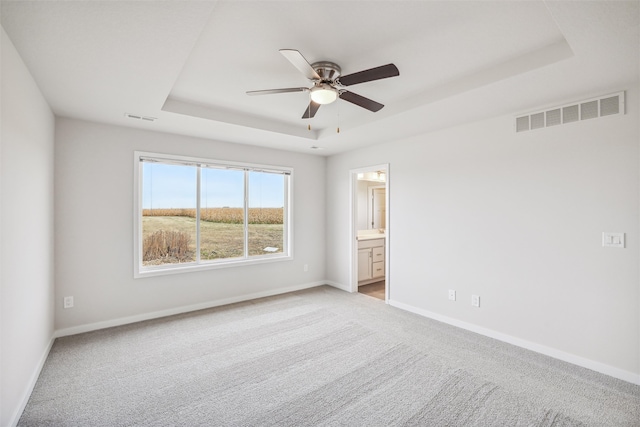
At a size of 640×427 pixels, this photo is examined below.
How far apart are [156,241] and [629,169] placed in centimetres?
497

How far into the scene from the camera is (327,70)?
7.91 feet

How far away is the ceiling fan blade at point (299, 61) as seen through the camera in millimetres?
1842

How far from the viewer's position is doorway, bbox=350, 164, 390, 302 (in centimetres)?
477

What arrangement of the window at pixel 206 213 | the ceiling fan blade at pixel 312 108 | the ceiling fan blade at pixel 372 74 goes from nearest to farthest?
the ceiling fan blade at pixel 372 74, the ceiling fan blade at pixel 312 108, the window at pixel 206 213

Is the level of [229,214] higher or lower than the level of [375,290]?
higher

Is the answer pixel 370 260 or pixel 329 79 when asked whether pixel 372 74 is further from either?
pixel 370 260

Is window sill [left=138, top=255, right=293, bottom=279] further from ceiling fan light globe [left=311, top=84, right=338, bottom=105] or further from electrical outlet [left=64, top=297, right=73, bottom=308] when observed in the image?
ceiling fan light globe [left=311, top=84, right=338, bottom=105]

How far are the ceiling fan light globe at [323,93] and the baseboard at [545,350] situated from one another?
9.69 ft

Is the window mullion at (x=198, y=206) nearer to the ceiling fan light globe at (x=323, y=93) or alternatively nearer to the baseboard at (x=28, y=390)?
the baseboard at (x=28, y=390)

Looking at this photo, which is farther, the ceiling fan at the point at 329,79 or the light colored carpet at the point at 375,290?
the light colored carpet at the point at 375,290

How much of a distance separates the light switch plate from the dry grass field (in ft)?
13.3

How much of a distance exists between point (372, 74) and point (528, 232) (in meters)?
2.26

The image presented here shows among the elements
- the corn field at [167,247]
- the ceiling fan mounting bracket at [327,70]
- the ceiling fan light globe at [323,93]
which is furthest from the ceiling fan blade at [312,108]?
the corn field at [167,247]

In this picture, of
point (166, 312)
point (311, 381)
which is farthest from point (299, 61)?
point (166, 312)
